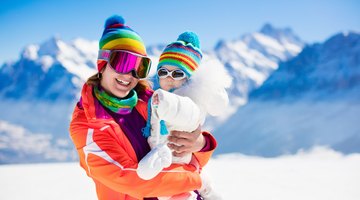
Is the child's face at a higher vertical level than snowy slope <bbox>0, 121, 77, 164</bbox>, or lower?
lower

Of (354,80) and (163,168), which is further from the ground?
(354,80)

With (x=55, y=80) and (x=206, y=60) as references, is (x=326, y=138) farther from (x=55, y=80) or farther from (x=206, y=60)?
(x=55, y=80)

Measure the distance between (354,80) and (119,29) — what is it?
98.1m

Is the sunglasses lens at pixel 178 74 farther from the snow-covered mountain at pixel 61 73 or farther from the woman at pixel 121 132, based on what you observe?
the snow-covered mountain at pixel 61 73

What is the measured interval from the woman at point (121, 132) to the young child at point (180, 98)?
82 millimetres

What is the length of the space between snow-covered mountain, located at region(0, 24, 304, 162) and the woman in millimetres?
150792

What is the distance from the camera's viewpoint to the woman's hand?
1.95m

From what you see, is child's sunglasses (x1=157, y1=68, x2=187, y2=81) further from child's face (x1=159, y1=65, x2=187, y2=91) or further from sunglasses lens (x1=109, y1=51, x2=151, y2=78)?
sunglasses lens (x1=109, y1=51, x2=151, y2=78)

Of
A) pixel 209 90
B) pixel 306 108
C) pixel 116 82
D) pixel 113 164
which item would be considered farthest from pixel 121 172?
pixel 306 108

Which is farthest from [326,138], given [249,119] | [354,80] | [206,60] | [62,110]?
[62,110]

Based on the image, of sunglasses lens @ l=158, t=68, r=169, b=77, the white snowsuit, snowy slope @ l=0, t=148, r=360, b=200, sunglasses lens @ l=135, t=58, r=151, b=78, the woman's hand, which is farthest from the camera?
snowy slope @ l=0, t=148, r=360, b=200

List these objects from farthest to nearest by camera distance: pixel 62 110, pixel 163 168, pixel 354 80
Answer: pixel 62 110
pixel 354 80
pixel 163 168

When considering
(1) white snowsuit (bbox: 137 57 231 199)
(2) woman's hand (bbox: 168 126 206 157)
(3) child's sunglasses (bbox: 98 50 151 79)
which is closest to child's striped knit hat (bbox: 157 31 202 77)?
(1) white snowsuit (bbox: 137 57 231 199)

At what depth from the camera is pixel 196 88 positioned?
208 centimetres
